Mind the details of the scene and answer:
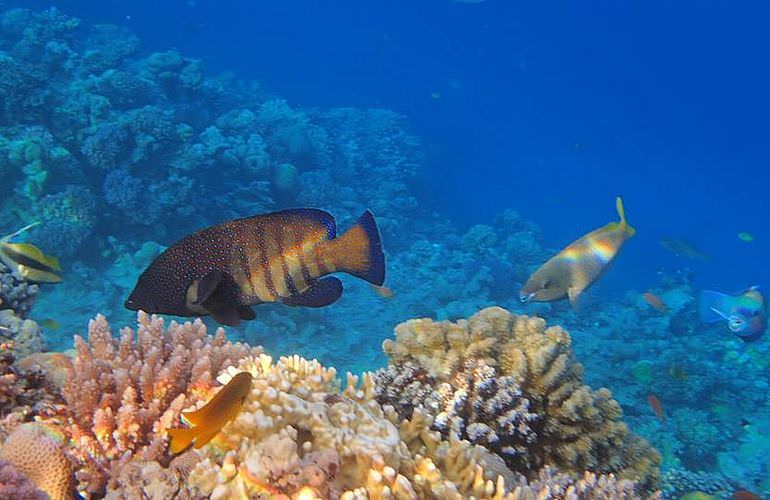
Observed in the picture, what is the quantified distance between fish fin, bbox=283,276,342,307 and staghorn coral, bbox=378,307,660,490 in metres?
1.22

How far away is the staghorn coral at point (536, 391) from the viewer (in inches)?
138

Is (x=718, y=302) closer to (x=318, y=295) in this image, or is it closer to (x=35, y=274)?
(x=318, y=295)

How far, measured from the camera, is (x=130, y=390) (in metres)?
2.65

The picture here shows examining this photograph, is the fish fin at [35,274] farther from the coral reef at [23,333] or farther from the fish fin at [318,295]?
the fish fin at [318,295]

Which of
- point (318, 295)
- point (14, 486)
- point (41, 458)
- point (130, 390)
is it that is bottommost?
point (14, 486)

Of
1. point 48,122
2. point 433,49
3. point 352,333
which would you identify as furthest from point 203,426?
point 433,49

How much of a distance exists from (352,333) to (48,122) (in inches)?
350

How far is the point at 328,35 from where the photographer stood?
262 feet

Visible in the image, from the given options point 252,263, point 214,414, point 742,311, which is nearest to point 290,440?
point 214,414

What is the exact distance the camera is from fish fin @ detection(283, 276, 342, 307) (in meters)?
2.51

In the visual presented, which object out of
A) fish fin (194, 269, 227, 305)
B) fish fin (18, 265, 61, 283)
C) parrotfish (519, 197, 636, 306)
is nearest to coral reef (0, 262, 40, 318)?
fish fin (18, 265, 61, 283)

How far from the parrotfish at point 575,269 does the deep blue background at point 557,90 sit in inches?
803

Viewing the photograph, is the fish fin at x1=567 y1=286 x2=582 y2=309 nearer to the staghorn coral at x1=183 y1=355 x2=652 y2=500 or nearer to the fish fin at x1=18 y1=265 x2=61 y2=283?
the staghorn coral at x1=183 y1=355 x2=652 y2=500

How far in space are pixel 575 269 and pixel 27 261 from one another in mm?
5214
